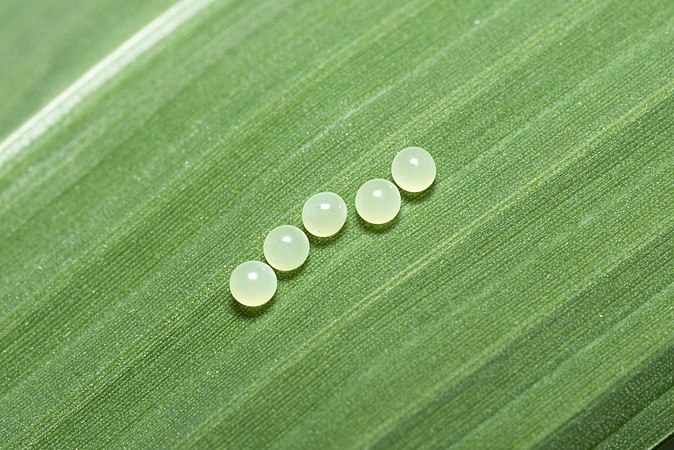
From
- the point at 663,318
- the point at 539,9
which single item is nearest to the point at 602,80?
the point at 539,9

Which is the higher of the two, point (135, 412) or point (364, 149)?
point (364, 149)

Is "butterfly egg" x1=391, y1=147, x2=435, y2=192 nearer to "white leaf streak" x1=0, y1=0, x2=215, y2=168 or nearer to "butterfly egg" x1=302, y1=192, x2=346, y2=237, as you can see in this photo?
"butterfly egg" x1=302, y1=192, x2=346, y2=237

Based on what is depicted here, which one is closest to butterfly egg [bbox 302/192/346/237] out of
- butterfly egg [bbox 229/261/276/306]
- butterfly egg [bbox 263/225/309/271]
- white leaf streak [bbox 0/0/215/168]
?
butterfly egg [bbox 263/225/309/271]

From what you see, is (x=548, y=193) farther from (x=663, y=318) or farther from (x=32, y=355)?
(x=32, y=355)

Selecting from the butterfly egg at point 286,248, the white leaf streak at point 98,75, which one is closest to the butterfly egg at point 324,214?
the butterfly egg at point 286,248

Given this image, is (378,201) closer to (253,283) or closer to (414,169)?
(414,169)

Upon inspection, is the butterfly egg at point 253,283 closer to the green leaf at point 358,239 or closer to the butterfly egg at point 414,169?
the green leaf at point 358,239
